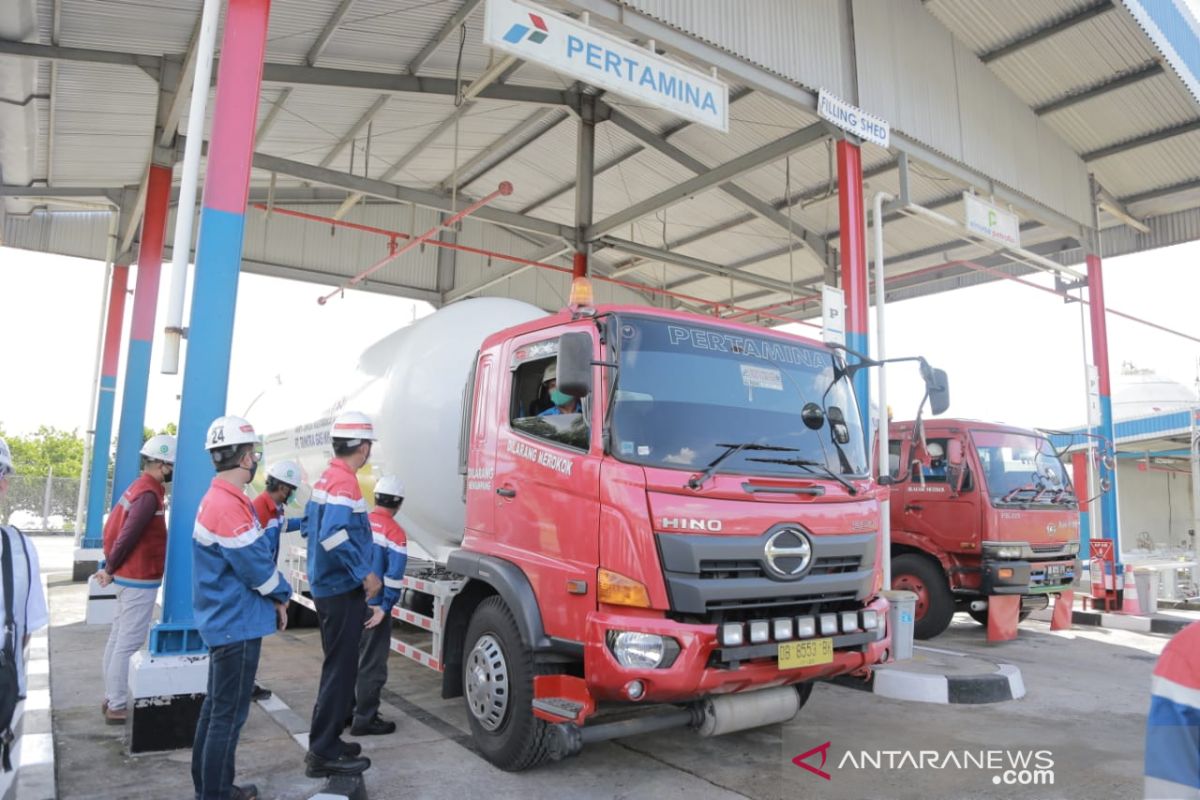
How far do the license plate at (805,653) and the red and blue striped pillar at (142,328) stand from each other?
9443mm

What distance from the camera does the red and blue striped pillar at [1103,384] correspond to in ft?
37.8

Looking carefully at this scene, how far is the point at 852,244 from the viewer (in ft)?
27.1

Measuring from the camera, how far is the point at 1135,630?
31.9 ft

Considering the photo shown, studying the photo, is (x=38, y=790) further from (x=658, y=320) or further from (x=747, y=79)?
(x=747, y=79)

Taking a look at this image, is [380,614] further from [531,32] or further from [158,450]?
[531,32]

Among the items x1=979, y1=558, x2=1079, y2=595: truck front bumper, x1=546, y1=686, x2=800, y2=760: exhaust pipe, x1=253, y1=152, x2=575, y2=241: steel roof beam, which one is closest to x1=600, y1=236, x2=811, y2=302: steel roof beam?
x1=253, y1=152, x2=575, y2=241: steel roof beam

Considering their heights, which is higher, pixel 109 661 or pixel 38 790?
pixel 109 661

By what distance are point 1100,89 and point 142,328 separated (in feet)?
45.4

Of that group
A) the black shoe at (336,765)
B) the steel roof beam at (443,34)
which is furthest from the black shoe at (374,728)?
the steel roof beam at (443,34)

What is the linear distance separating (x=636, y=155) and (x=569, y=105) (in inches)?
91.3

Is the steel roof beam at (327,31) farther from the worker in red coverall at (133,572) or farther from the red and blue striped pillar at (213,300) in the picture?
the worker in red coverall at (133,572)

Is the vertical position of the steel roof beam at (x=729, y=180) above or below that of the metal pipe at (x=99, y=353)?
above

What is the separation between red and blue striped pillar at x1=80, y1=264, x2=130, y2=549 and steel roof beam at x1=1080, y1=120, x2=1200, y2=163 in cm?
1634

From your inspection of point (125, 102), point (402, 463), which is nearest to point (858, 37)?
point (402, 463)
